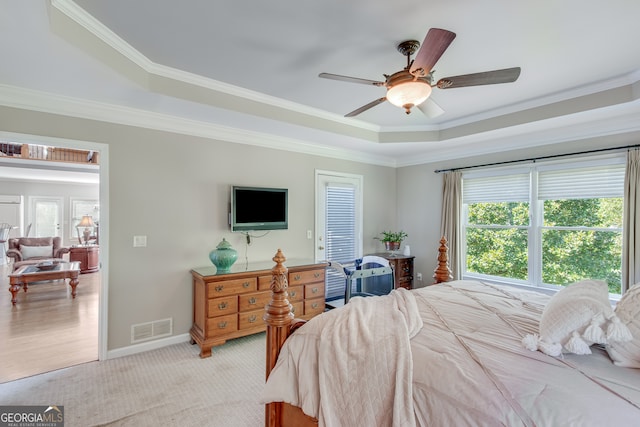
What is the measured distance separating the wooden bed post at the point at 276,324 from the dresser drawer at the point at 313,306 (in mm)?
2077

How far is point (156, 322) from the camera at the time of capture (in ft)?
10.8

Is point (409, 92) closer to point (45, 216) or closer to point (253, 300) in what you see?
point (253, 300)

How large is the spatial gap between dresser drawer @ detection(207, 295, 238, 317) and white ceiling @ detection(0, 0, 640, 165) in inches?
75.8

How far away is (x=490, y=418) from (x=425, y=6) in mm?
2196

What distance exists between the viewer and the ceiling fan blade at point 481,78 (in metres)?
1.95

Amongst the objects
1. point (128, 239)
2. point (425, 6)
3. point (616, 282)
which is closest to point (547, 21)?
point (425, 6)

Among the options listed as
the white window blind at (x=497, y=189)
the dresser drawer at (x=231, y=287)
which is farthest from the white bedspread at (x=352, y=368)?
the white window blind at (x=497, y=189)

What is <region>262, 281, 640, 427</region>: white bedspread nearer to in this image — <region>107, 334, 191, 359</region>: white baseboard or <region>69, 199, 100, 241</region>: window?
<region>107, 334, 191, 359</region>: white baseboard

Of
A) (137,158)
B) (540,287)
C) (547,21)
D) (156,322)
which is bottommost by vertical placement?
(156,322)

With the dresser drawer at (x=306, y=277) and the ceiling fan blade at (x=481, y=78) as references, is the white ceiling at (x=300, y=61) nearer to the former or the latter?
the ceiling fan blade at (x=481, y=78)

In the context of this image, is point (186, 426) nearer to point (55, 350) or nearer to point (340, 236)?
point (55, 350)

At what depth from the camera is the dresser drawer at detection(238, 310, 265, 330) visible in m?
3.35

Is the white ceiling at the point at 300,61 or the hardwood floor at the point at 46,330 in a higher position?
the white ceiling at the point at 300,61

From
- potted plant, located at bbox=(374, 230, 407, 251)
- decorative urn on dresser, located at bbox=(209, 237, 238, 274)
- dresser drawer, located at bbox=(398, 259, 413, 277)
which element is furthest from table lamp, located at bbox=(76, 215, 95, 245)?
dresser drawer, located at bbox=(398, 259, 413, 277)
